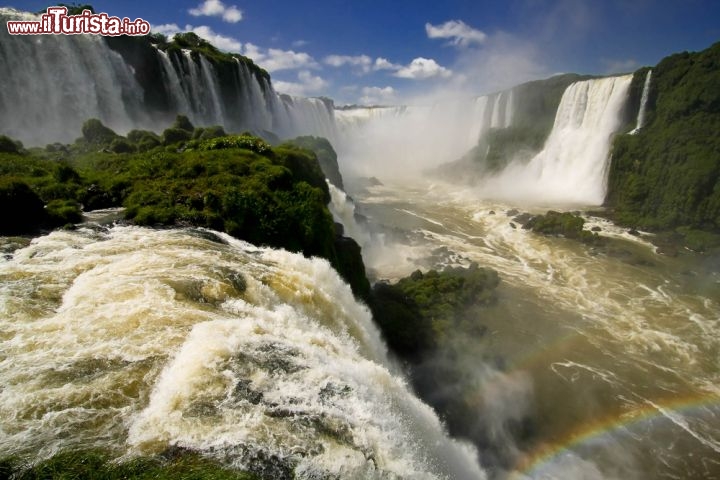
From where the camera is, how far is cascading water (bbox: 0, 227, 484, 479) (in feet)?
16.6

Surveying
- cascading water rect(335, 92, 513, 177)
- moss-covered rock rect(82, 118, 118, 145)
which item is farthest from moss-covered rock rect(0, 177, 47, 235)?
cascading water rect(335, 92, 513, 177)

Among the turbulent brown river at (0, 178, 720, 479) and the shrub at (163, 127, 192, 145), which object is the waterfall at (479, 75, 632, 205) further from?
the shrub at (163, 127, 192, 145)

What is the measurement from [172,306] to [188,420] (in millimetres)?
2790

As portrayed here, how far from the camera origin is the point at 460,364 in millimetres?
15711

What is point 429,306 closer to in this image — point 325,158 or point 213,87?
point 325,158

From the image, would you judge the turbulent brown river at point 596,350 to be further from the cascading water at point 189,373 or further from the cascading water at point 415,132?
the cascading water at point 415,132

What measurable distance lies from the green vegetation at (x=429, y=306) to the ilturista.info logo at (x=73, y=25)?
1017 inches

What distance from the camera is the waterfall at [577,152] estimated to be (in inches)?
1713

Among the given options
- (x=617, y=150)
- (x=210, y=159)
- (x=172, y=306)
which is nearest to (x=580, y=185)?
(x=617, y=150)

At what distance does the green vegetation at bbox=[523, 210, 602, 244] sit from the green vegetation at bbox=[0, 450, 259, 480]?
3259 centimetres

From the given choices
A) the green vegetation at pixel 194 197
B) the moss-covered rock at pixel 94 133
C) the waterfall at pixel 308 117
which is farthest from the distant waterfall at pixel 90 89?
A: the green vegetation at pixel 194 197

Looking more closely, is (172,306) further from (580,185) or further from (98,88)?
(580,185)

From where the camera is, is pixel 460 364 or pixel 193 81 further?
pixel 193 81

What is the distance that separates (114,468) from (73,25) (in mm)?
34901
